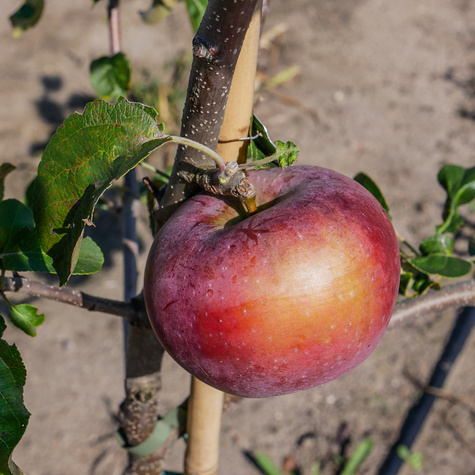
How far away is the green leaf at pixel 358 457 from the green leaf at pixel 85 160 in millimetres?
1685

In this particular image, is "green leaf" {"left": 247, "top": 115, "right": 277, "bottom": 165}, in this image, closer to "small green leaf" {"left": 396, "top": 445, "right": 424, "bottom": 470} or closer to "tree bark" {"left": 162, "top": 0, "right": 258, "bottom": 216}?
"tree bark" {"left": 162, "top": 0, "right": 258, "bottom": 216}

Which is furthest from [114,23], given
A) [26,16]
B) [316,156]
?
[316,156]

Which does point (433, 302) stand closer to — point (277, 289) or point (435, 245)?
point (435, 245)

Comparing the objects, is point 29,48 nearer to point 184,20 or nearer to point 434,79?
point 184,20

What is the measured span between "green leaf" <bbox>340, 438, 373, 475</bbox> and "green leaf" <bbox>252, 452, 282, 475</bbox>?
24cm

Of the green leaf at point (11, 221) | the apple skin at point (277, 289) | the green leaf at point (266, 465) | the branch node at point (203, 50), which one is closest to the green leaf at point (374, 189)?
the apple skin at point (277, 289)

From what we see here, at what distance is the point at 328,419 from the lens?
6.91 ft

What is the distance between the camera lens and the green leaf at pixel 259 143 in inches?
24.7

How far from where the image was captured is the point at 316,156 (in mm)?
2857

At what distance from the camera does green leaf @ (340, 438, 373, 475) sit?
1.91 meters

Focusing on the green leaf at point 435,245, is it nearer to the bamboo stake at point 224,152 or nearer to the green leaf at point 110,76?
the bamboo stake at point 224,152

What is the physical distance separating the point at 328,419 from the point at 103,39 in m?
2.58

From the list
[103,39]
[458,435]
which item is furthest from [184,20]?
[458,435]

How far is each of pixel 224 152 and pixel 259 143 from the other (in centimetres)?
5
